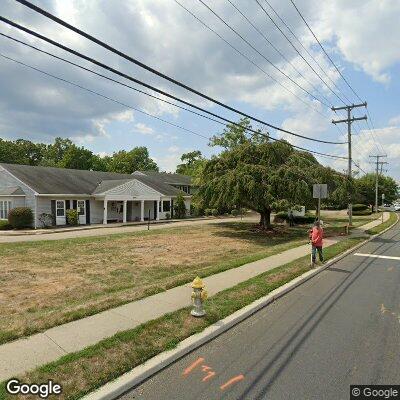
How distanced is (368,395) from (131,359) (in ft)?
9.67

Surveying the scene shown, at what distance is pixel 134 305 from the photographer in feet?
23.0

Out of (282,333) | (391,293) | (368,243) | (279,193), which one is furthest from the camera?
(279,193)

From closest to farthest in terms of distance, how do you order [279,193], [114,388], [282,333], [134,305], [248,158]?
[114,388], [282,333], [134,305], [279,193], [248,158]

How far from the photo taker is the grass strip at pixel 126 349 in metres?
4.14

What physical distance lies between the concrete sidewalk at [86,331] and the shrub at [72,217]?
2092 cm

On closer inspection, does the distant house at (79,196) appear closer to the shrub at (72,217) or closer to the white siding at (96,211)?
the white siding at (96,211)

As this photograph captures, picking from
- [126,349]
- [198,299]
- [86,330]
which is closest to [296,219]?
[198,299]

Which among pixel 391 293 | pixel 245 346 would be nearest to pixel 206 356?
pixel 245 346

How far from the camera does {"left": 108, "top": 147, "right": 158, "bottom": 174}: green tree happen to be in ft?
243

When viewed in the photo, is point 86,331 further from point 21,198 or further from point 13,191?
point 13,191

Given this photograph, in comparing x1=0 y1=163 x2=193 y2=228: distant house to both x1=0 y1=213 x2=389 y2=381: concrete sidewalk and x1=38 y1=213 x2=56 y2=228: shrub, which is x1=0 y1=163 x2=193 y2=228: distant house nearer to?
x1=38 y1=213 x2=56 y2=228: shrub

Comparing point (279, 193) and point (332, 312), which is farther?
point (279, 193)

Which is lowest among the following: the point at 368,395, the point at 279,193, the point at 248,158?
the point at 368,395

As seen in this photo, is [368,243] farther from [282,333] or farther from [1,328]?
[1,328]
